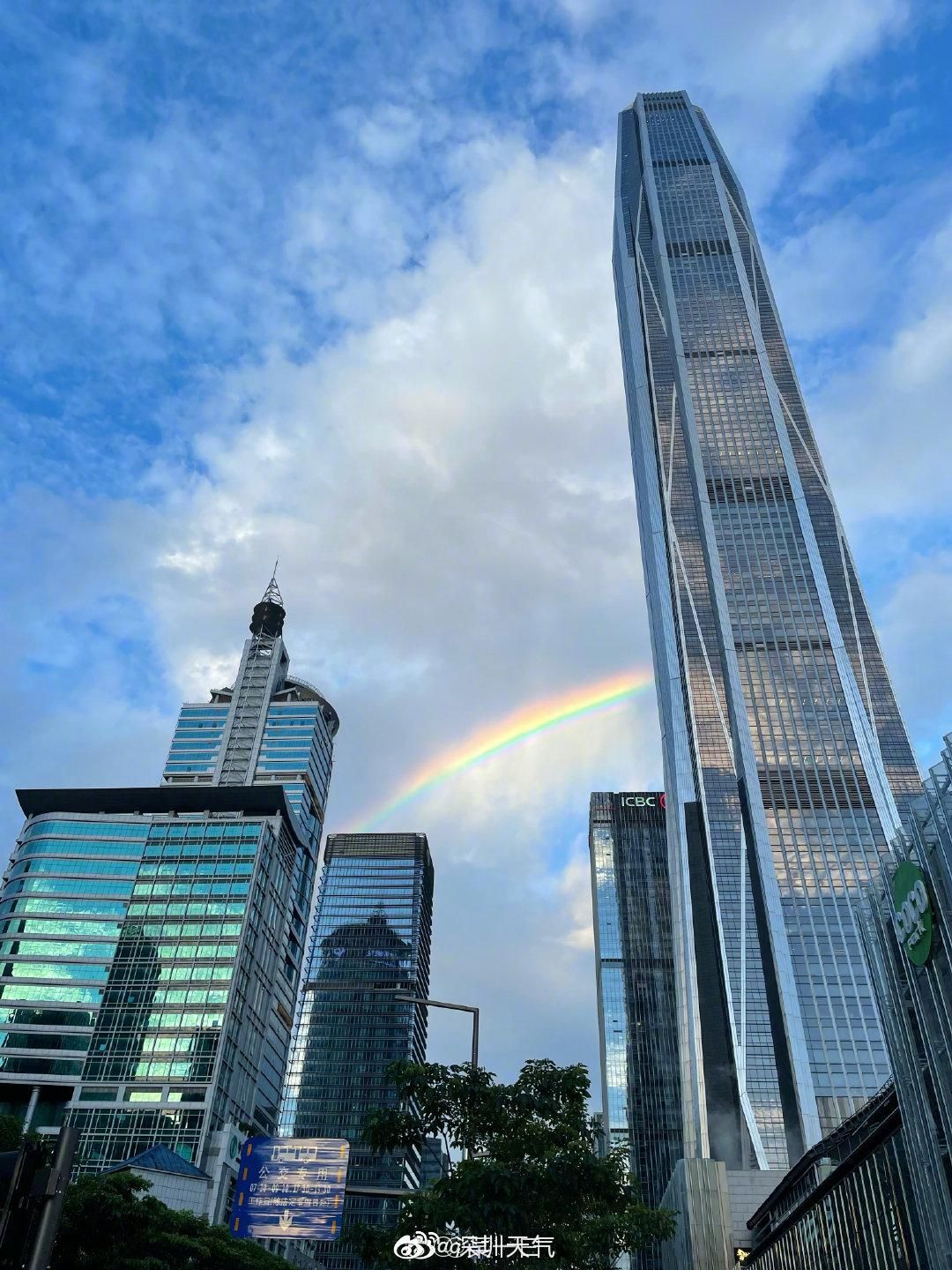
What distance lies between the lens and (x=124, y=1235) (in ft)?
149

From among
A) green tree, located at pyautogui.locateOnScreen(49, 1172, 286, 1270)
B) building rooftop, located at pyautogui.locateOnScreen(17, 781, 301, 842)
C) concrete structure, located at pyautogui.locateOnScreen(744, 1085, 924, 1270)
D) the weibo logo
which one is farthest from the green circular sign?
→ building rooftop, located at pyautogui.locateOnScreen(17, 781, 301, 842)

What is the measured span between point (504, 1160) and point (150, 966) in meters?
129

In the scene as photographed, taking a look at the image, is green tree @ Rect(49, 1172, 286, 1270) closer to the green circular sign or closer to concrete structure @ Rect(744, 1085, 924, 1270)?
concrete structure @ Rect(744, 1085, 924, 1270)

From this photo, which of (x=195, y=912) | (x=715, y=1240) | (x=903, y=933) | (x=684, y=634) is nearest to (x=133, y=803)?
(x=195, y=912)

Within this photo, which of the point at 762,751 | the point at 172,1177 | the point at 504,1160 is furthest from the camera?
the point at 762,751

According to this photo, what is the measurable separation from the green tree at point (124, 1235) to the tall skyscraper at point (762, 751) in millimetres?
92142

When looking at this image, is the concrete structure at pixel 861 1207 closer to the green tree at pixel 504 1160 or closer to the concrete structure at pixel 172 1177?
the green tree at pixel 504 1160

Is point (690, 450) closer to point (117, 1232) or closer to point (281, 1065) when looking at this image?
point (281, 1065)

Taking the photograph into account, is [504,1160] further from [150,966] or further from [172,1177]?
[150,966]

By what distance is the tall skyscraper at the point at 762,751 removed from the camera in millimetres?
130125

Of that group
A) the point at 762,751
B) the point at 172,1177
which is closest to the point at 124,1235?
the point at 172,1177

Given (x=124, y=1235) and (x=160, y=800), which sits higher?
(x=160, y=800)

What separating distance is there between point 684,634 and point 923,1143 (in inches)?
5340

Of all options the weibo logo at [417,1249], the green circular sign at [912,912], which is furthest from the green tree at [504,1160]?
the green circular sign at [912,912]
